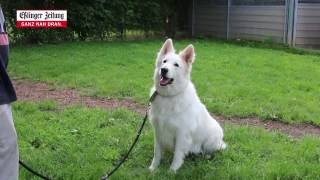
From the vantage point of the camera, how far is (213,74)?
35.2ft

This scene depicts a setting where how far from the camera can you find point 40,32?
1589 cm

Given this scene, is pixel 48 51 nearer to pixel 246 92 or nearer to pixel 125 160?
pixel 246 92

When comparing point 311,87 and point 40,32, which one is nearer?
point 311,87

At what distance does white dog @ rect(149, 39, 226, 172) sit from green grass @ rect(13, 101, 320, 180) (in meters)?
0.22

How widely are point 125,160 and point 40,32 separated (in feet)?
37.0

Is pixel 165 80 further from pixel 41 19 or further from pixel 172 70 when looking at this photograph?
pixel 41 19

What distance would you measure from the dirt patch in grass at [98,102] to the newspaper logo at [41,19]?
614 cm

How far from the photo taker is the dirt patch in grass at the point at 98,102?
6.93m

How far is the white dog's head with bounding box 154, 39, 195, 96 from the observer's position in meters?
5.02

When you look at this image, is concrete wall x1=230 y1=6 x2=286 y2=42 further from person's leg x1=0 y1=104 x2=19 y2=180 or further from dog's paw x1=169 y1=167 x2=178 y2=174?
person's leg x1=0 y1=104 x2=19 y2=180

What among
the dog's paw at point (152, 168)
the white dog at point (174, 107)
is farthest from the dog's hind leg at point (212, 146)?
the dog's paw at point (152, 168)

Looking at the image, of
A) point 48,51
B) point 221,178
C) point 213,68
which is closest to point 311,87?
point 213,68

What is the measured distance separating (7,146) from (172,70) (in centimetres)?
206

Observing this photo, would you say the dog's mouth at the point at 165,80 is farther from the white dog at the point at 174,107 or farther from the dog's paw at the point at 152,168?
the dog's paw at the point at 152,168
